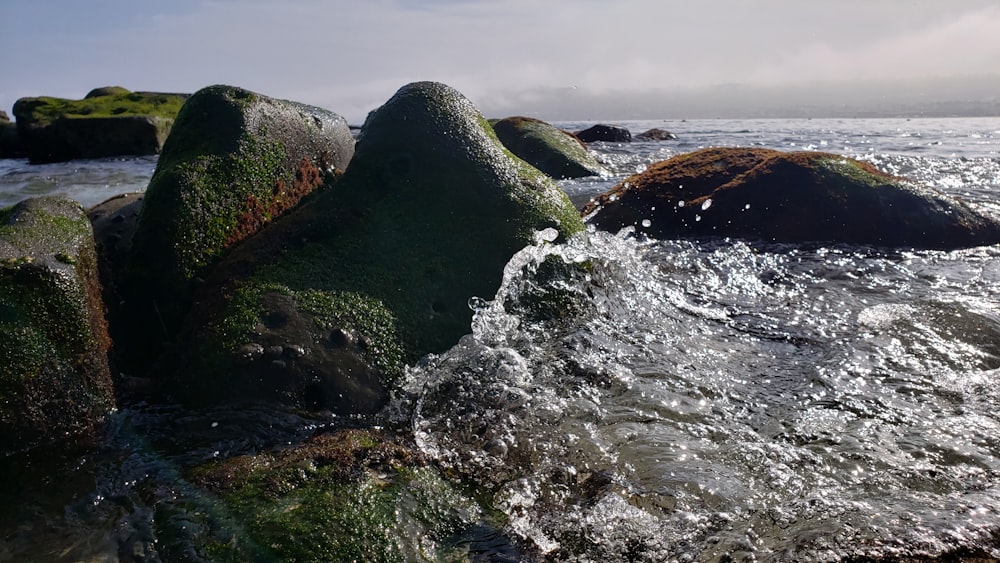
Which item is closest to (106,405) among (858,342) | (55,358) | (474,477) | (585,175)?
(55,358)

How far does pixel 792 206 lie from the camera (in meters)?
8.05

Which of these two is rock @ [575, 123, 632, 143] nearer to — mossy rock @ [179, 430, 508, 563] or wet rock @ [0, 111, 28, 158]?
wet rock @ [0, 111, 28, 158]

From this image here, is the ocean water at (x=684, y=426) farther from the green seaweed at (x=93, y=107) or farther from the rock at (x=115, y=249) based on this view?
the green seaweed at (x=93, y=107)

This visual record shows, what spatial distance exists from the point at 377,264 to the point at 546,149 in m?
10.7

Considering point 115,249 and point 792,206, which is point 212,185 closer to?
point 115,249

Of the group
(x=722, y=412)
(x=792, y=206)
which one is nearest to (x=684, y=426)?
(x=722, y=412)

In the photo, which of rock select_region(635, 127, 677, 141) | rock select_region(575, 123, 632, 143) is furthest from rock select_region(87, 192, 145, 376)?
rock select_region(635, 127, 677, 141)

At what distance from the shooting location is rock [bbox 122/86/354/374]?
15.1 feet

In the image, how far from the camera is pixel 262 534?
2.76 m

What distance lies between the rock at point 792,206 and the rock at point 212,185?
168 inches

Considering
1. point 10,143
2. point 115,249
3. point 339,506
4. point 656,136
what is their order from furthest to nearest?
point 10,143 → point 656,136 → point 115,249 → point 339,506

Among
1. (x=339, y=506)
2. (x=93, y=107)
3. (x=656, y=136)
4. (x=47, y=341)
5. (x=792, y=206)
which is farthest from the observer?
(x=93, y=107)

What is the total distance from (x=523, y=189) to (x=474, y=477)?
2.78m

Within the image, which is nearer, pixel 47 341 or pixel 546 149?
pixel 47 341
